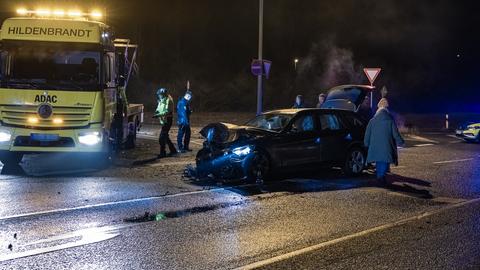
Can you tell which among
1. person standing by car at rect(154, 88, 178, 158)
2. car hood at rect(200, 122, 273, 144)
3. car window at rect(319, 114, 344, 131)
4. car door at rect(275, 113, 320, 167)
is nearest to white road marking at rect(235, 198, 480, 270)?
car door at rect(275, 113, 320, 167)

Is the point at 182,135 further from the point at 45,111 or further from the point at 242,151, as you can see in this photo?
the point at 242,151

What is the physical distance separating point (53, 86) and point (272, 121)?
4.45 metres

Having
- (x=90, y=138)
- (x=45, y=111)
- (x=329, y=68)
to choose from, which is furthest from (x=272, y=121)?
(x=329, y=68)

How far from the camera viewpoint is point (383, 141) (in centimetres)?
1015

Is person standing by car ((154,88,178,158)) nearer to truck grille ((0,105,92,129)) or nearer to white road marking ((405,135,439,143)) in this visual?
truck grille ((0,105,92,129))

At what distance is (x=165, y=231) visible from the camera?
668cm

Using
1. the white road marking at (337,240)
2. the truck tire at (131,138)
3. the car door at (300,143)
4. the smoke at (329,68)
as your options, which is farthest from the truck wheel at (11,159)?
the smoke at (329,68)

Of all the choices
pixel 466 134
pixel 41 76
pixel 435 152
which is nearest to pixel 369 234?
pixel 41 76

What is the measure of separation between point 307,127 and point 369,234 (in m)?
4.62

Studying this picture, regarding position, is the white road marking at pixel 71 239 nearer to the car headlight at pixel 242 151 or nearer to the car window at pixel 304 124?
the car headlight at pixel 242 151

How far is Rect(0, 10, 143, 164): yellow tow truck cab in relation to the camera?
11109 mm

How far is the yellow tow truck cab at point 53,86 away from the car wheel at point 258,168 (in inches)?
134

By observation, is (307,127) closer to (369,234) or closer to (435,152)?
(369,234)

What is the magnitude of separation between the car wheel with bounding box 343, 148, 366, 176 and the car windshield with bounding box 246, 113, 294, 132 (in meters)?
1.63
